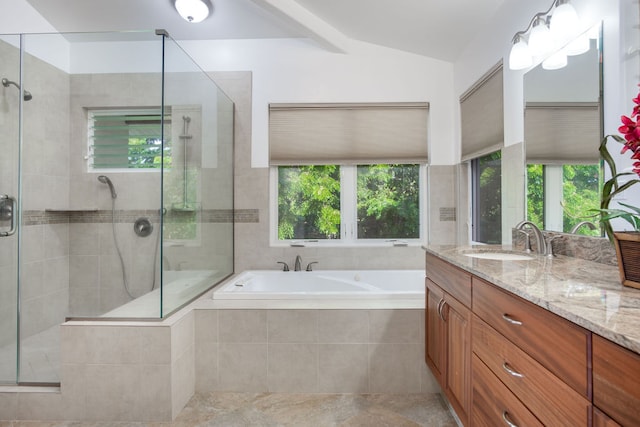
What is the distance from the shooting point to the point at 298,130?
299cm

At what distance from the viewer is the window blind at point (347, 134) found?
298 cm

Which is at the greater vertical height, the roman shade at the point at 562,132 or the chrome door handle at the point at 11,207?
the roman shade at the point at 562,132

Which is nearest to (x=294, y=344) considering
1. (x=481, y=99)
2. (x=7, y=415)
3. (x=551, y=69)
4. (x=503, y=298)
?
(x=503, y=298)

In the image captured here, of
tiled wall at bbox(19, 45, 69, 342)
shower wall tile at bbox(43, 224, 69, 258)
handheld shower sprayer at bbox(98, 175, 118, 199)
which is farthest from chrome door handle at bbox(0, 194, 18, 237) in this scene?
handheld shower sprayer at bbox(98, 175, 118, 199)

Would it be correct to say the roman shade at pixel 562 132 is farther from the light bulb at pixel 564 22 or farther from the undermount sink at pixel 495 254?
the undermount sink at pixel 495 254

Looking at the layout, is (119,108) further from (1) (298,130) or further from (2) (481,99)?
(2) (481,99)

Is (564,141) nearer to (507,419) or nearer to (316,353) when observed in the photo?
(507,419)

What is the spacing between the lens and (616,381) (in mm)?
575

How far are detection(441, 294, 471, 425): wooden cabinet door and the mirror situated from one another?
641mm

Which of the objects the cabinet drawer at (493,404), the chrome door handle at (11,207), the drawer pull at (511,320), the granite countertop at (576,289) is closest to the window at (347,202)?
the granite countertop at (576,289)

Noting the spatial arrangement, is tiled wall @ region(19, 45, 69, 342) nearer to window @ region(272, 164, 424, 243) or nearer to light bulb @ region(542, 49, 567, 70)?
window @ region(272, 164, 424, 243)

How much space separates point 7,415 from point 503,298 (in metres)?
2.53

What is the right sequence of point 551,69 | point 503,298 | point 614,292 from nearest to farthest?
point 614,292, point 503,298, point 551,69

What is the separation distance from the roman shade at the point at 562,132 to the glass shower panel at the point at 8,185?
3.12 metres
